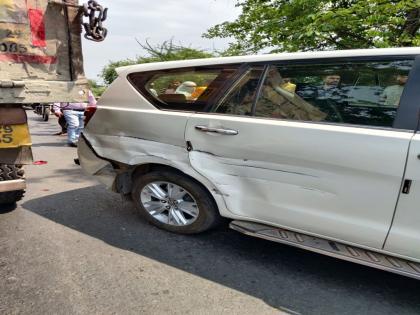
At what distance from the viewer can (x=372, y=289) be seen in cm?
266

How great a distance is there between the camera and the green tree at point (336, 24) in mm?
5445

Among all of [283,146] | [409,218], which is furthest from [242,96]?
[409,218]

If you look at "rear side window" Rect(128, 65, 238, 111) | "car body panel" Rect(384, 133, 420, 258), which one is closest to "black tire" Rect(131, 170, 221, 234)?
"rear side window" Rect(128, 65, 238, 111)

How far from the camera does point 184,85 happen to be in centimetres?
338

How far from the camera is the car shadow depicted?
99.1 inches

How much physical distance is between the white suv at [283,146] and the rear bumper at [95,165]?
0.24 feet

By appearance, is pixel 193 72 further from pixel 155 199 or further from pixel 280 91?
pixel 155 199

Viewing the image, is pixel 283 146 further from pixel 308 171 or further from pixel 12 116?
pixel 12 116

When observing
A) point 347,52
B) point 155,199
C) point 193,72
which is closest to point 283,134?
point 347,52

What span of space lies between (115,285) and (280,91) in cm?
188

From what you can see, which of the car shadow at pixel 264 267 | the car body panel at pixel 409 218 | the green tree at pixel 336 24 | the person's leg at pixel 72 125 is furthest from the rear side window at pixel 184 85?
the person's leg at pixel 72 125

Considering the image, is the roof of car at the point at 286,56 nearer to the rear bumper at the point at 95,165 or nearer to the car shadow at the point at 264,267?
the rear bumper at the point at 95,165

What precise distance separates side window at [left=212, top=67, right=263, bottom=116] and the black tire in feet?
2.30

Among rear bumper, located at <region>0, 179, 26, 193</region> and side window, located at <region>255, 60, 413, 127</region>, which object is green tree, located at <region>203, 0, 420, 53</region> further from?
rear bumper, located at <region>0, 179, 26, 193</region>
